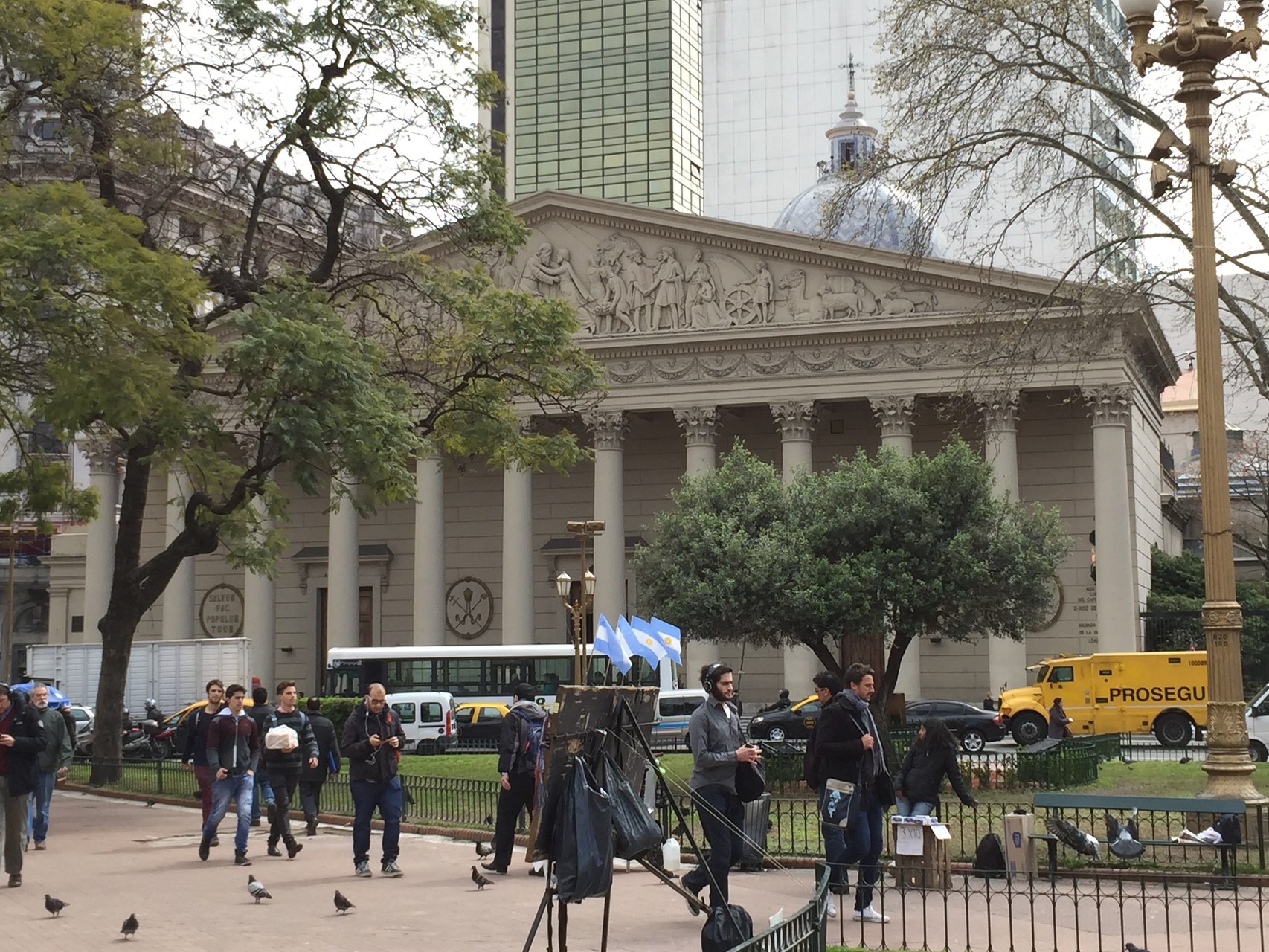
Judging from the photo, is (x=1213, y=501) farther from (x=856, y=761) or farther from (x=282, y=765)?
(x=282, y=765)

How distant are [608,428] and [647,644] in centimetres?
3050

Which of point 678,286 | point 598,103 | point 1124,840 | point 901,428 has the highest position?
point 598,103

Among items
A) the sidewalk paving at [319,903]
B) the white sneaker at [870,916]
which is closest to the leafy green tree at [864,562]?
the sidewalk paving at [319,903]

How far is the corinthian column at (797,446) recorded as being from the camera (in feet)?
165

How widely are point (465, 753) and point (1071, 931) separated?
83.8 feet

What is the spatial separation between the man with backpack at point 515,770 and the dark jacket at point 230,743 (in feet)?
9.07

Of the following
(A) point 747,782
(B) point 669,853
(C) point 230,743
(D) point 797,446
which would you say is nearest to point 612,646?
(C) point 230,743

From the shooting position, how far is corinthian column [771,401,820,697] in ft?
165

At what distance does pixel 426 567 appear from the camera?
5419cm

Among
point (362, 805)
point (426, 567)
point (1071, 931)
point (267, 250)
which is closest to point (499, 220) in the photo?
point (267, 250)

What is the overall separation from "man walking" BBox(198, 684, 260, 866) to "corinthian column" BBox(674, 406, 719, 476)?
3583 cm

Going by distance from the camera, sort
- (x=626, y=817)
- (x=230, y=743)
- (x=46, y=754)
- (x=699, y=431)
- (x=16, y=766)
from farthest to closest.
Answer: (x=699, y=431)
(x=230, y=743)
(x=46, y=754)
(x=16, y=766)
(x=626, y=817)

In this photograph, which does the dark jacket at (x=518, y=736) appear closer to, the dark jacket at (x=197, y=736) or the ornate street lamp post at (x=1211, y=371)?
the dark jacket at (x=197, y=736)

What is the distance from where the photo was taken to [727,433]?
187ft
